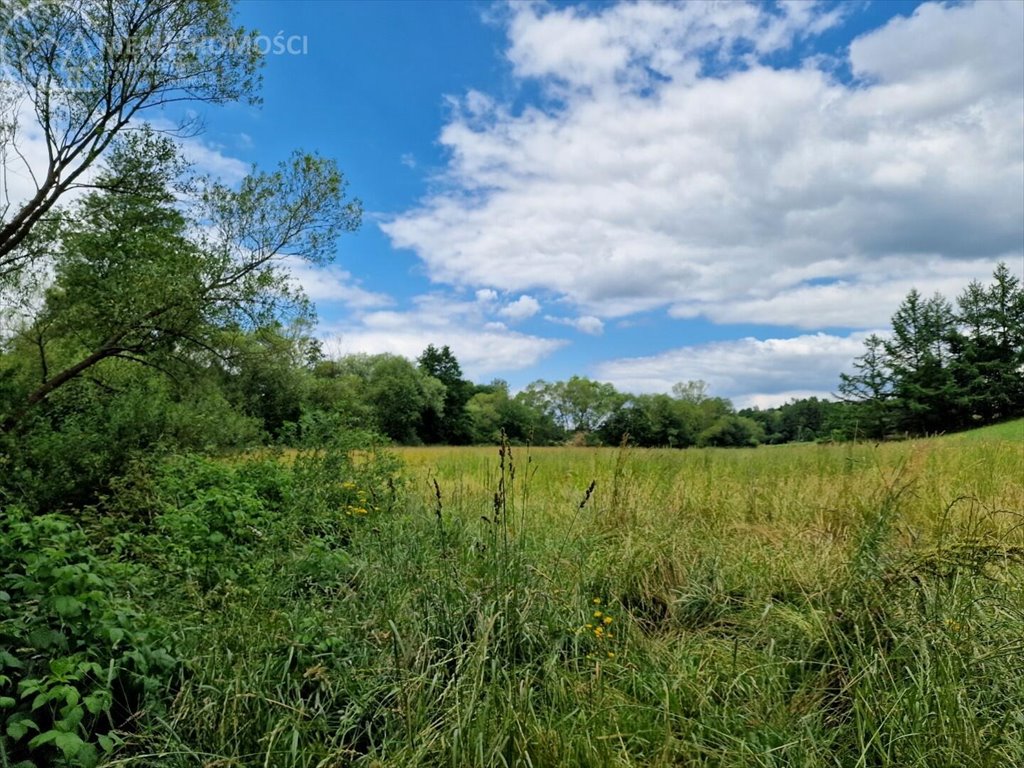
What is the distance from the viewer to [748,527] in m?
4.59

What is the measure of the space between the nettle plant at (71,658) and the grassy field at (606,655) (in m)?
0.18

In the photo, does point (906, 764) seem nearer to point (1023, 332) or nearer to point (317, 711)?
point (317, 711)

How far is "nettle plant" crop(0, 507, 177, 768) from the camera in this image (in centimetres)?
202

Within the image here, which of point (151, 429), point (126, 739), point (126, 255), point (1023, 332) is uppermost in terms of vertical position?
point (1023, 332)

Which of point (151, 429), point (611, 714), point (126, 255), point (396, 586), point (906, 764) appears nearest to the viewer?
point (906, 764)

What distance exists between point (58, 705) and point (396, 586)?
1.42m

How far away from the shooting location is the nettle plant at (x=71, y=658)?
202cm

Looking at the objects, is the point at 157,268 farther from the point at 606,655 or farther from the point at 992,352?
the point at 992,352

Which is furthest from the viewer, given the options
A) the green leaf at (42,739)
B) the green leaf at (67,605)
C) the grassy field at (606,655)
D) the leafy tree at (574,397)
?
the leafy tree at (574,397)

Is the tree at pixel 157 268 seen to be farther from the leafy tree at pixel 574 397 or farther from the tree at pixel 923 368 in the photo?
the leafy tree at pixel 574 397

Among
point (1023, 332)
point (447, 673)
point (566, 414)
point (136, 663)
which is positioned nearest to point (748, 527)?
point (447, 673)

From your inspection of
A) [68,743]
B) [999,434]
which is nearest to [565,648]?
[68,743]

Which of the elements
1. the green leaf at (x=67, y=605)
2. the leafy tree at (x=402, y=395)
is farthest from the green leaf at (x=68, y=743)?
the leafy tree at (x=402, y=395)

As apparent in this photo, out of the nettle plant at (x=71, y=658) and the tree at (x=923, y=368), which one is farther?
the tree at (x=923, y=368)
